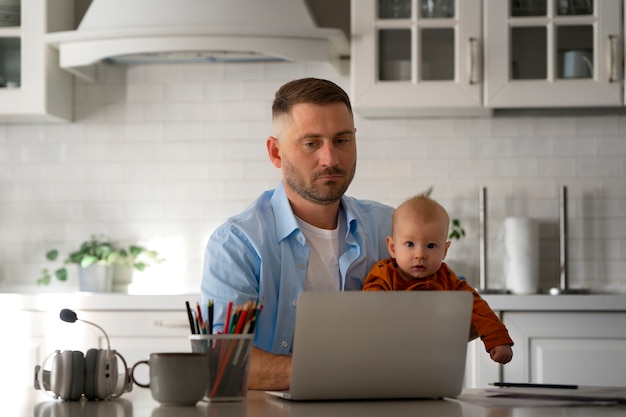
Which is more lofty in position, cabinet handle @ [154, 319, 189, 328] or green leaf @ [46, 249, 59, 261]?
green leaf @ [46, 249, 59, 261]

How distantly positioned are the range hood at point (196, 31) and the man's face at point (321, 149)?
171 centimetres

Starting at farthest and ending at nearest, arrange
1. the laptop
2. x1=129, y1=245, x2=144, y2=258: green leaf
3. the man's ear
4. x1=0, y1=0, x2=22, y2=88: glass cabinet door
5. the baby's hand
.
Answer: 1. x1=129, y1=245, x2=144, y2=258: green leaf
2. x1=0, y1=0, x2=22, y2=88: glass cabinet door
3. the man's ear
4. the baby's hand
5. the laptop

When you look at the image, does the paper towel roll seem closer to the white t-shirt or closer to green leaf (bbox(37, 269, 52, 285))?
the white t-shirt

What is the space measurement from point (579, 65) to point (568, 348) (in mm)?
1188

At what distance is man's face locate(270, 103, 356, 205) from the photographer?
2324 mm

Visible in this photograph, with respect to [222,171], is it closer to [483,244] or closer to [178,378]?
[483,244]

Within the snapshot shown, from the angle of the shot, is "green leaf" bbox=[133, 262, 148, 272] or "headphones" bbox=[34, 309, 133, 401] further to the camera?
"green leaf" bbox=[133, 262, 148, 272]

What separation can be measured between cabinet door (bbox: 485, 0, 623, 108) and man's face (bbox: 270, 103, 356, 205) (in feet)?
6.16

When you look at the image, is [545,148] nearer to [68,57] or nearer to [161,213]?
[161,213]

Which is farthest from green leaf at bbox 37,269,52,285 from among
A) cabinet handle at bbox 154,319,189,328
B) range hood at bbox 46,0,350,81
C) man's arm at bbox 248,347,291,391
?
man's arm at bbox 248,347,291,391

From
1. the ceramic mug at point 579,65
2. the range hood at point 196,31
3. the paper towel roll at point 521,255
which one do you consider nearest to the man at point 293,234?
the range hood at point 196,31

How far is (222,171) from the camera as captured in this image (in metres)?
4.55

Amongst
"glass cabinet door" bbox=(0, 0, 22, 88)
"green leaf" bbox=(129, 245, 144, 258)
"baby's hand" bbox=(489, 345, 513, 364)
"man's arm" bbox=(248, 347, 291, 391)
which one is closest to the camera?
"man's arm" bbox=(248, 347, 291, 391)

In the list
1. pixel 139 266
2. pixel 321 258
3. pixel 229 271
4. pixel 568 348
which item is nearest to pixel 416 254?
pixel 321 258
